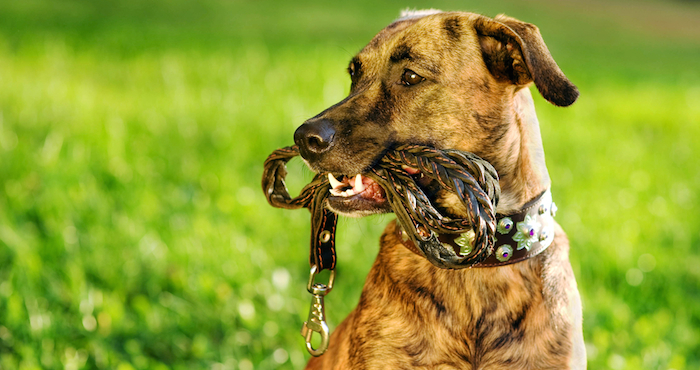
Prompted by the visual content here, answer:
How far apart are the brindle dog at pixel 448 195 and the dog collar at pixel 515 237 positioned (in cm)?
8

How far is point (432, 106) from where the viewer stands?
100 inches

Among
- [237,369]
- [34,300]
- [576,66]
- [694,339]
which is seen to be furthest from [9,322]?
[576,66]

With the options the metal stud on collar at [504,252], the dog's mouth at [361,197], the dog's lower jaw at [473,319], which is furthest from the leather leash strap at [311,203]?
the metal stud on collar at [504,252]

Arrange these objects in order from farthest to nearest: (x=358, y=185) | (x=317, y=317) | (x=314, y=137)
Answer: (x=317, y=317) < (x=358, y=185) < (x=314, y=137)

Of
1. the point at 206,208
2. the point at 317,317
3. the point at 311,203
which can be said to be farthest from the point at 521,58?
the point at 206,208

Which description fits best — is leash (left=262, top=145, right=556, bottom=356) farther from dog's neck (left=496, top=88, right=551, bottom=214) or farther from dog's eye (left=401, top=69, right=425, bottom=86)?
dog's eye (left=401, top=69, right=425, bottom=86)

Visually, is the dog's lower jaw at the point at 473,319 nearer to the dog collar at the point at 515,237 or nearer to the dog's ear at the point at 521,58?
the dog collar at the point at 515,237

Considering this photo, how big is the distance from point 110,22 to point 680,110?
9.95 m

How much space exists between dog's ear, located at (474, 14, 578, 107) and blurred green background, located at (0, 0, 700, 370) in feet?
3.29

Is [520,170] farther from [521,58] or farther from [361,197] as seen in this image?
[361,197]

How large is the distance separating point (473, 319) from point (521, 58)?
103cm

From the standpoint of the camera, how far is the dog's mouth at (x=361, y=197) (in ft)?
8.14

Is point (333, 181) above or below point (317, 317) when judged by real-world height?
above

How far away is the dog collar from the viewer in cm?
244
